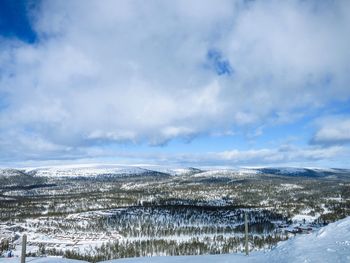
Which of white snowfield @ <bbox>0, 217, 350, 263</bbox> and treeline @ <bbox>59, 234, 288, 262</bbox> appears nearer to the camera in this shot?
white snowfield @ <bbox>0, 217, 350, 263</bbox>

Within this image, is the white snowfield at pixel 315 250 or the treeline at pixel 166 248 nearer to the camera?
the white snowfield at pixel 315 250

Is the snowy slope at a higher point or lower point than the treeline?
higher

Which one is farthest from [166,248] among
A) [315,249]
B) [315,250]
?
[315,250]

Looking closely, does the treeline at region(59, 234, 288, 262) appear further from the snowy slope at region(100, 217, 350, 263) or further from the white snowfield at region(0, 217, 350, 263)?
the snowy slope at region(100, 217, 350, 263)

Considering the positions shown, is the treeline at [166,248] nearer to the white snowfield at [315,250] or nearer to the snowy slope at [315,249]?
the white snowfield at [315,250]

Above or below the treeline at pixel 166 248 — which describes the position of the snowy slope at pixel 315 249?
above

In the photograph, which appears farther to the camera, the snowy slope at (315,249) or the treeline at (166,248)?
the treeline at (166,248)

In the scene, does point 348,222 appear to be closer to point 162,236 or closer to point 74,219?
point 162,236

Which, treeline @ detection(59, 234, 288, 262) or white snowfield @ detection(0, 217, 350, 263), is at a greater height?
white snowfield @ detection(0, 217, 350, 263)

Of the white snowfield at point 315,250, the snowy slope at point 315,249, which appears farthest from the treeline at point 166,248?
the snowy slope at point 315,249

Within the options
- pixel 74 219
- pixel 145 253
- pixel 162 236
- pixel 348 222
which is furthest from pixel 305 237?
pixel 74 219

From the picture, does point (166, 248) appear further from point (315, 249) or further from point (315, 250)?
point (315, 250)

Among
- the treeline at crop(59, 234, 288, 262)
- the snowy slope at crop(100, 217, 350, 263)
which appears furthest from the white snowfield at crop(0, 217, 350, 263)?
the treeline at crop(59, 234, 288, 262)
